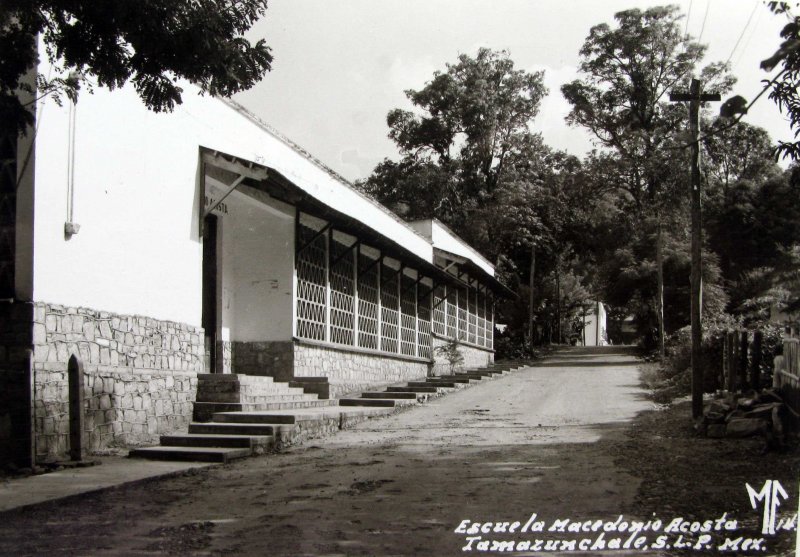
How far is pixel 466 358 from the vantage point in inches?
1156

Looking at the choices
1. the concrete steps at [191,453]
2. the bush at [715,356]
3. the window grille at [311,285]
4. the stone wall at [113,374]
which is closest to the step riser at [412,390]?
the window grille at [311,285]

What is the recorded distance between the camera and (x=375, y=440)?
11.6 meters

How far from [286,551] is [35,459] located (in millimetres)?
4566

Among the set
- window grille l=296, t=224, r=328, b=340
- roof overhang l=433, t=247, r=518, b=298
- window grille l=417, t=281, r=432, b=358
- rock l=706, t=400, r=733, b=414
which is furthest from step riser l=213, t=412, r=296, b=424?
roof overhang l=433, t=247, r=518, b=298

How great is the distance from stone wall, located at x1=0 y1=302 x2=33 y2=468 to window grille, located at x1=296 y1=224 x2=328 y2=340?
643 cm

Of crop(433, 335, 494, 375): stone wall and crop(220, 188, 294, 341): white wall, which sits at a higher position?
crop(220, 188, 294, 341): white wall

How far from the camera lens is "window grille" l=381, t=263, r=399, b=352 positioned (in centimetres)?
2028

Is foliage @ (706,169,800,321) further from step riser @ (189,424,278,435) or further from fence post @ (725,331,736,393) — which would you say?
step riser @ (189,424,278,435)

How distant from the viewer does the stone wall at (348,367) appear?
1513cm

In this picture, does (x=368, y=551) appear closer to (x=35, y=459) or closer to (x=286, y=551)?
(x=286, y=551)

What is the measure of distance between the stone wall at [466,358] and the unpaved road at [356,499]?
41.1 feet

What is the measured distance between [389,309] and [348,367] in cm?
369

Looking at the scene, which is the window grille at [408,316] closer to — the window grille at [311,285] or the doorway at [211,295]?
the window grille at [311,285]

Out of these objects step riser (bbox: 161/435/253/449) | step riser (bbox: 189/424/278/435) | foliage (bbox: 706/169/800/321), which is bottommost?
step riser (bbox: 161/435/253/449)
